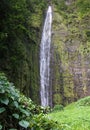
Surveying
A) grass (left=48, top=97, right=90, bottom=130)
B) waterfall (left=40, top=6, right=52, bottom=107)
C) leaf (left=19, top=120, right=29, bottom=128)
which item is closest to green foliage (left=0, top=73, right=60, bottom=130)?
leaf (left=19, top=120, right=29, bottom=128)

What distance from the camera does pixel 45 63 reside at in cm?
2022

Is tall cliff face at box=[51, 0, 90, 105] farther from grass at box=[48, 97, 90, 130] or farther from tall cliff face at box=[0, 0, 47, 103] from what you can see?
grass at box=[48, 97, 90, 130]

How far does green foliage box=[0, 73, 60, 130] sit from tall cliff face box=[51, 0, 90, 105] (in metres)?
16.7

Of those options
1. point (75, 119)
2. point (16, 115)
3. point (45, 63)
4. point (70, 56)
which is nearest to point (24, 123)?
point (16, 115)

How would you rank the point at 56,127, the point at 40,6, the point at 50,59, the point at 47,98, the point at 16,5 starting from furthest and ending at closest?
the point at 40,6 < the point at 50,59 < the point at 47,98 < the point at 16,5 < the point at 56,127

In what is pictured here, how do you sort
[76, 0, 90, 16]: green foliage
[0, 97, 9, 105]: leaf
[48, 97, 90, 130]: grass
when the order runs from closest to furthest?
1. [0, 97, 9, 105]: leaf
2. [48, 97, 90, 130]: grass
3. [76, 0, 90, 16]: green foliage

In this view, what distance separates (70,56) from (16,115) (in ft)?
59.8

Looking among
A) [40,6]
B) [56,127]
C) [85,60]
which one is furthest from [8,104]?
[40,6]

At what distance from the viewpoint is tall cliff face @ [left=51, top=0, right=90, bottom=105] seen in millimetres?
19719

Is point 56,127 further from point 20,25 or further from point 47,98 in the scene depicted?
point 47,98

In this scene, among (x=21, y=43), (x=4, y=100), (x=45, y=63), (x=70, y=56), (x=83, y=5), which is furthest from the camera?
(x=83, y=5)

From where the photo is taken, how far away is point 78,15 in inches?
883

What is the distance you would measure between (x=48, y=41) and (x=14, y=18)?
6366mm

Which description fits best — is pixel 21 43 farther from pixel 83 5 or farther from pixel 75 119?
pixel 75 119
